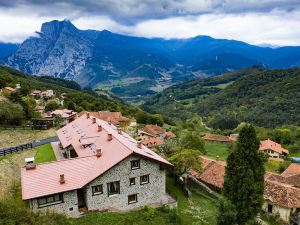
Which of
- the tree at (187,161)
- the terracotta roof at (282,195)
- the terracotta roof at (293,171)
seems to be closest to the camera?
the tree at (187,161)

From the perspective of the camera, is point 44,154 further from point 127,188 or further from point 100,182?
point 127,188

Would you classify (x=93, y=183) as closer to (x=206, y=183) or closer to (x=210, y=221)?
(x=210, y=221)

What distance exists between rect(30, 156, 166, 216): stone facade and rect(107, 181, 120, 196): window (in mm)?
323

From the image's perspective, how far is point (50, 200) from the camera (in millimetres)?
32500

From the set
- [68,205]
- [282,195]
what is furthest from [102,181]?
[282,195]

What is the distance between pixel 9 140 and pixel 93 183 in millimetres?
32068

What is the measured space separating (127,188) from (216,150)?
80.3m

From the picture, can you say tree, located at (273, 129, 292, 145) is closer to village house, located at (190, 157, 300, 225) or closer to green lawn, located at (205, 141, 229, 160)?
green lawn, located at (205, 141, 229, 160)

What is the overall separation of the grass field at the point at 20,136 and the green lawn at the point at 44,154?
8013 mm

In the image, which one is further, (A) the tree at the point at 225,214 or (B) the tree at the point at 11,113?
(B) the tree at the point at 11,113

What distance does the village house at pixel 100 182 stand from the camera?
32562 mm

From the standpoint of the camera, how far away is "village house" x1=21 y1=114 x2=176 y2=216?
32562mm

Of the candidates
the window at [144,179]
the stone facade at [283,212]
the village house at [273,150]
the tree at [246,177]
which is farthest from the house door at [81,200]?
the village house at [273,150]

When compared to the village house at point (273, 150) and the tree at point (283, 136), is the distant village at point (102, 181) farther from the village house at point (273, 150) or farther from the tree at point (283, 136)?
the tree at point (283, 136)
